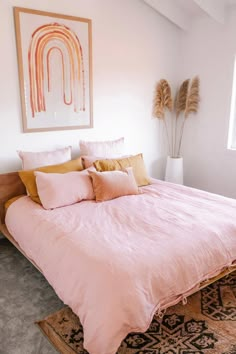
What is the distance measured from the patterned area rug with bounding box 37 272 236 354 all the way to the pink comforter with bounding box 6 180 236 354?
9.4 inches

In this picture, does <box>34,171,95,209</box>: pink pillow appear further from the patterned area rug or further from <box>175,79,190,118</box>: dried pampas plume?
<box>175,79,190,118</box>: dried pampas plume

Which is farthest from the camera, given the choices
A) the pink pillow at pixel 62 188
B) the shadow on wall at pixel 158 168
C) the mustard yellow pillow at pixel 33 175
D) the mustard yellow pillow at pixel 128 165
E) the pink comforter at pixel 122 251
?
the shadow on wall at pixel 158 168

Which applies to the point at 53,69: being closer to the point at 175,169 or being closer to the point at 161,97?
the point at 161,97

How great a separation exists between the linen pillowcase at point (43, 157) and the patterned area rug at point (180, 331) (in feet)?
4.57

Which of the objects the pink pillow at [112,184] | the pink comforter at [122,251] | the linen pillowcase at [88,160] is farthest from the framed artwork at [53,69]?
the pink comforter at [122,251]

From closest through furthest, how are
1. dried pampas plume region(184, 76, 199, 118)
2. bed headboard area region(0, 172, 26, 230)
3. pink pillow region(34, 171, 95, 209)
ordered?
pink pillow region(34, 171, 95, 209) → bed headboard area region(0, 172, 26, 230) → dried pampas plume region(184, 76, 199, 118)

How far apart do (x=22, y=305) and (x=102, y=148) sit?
1.77 meters

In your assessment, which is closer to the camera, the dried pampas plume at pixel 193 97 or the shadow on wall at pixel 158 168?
the dried pampas plume at pixel 193 97

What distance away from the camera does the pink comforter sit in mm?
1563

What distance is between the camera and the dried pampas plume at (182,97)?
12.9 ft

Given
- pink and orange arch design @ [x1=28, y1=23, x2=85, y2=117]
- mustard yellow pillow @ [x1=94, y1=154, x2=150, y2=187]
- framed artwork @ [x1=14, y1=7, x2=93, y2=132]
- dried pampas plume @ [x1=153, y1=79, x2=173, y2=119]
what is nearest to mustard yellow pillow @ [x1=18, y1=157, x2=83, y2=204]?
mustard yellow pillow @ [x1=94, y1=154, x2=150, y2=187]

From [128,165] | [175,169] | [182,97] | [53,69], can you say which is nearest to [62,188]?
[128,165]

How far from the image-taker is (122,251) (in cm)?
181

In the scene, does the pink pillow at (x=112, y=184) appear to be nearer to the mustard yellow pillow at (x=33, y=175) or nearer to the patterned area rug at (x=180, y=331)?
the mustard yellow pillow at (x=33, y=175)
